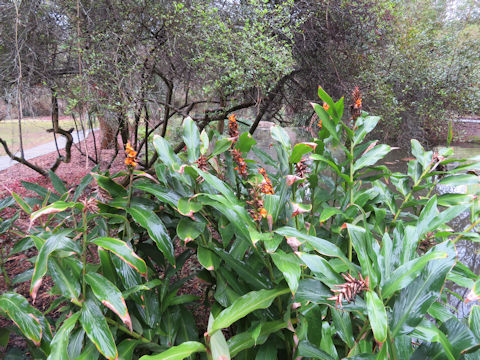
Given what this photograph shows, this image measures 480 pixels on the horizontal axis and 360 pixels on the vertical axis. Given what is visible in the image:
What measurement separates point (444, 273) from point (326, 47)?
140 inches

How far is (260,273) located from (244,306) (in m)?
0.21

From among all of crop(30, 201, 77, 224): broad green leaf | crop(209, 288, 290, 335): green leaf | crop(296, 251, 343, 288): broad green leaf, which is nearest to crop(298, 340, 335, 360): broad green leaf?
crop(209, 288, 290, 335): green leaf

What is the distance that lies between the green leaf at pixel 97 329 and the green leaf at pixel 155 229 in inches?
10.5

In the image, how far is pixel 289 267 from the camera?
0.83 metres

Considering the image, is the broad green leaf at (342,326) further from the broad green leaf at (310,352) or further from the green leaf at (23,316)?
the green leaf at (23,316)

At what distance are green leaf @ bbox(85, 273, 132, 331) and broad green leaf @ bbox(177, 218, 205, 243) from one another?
0.26 meters

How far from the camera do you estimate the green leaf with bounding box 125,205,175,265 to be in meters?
1.01

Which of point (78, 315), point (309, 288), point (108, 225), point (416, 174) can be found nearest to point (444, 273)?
point (309, 288)

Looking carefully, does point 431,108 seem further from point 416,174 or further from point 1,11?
point 1,11

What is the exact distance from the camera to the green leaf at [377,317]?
62 cm

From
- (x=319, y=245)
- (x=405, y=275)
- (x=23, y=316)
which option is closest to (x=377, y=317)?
(x=405, y=275)

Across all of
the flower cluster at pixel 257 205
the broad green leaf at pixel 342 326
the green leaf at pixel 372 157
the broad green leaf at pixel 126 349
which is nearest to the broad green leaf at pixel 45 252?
the broad green leaf at pixel 126 349

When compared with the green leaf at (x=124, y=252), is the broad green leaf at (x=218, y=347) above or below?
below

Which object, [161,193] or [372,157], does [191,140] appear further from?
[372,157]
